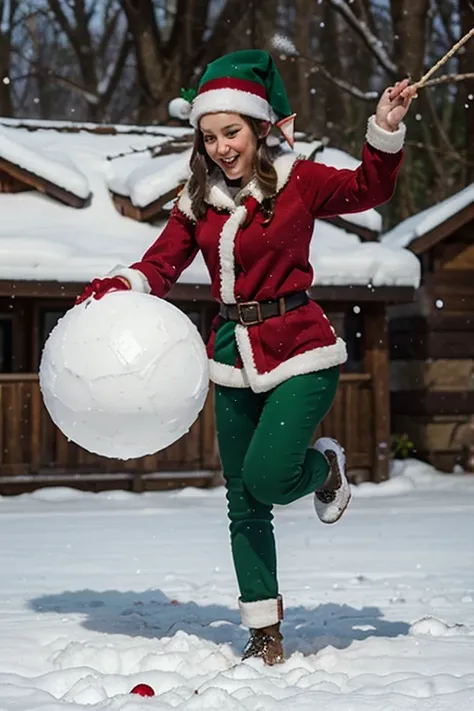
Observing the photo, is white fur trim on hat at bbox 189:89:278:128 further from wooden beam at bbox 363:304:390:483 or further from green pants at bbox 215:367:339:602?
wooden beam at bbox 363:304:390:483

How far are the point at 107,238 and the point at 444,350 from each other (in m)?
5.02

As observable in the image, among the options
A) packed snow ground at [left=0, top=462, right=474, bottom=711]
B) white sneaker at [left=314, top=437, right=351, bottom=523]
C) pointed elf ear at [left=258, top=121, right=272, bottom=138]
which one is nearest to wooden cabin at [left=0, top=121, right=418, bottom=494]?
packed snow ground at [left=0, top=462, right=474, bottom=711]

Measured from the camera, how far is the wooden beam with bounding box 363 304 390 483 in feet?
45.8

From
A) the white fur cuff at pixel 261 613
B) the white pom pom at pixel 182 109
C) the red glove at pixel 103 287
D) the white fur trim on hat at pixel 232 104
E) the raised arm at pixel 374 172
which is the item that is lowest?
the white fur cuff at pixel 261 613

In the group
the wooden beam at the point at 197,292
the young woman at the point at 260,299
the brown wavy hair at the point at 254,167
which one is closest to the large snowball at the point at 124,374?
the young woman at the point at 260,299

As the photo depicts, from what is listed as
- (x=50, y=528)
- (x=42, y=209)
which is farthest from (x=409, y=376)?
(x=50, y=528)

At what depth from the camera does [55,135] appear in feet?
55.8

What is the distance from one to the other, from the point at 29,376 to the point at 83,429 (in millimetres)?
9149

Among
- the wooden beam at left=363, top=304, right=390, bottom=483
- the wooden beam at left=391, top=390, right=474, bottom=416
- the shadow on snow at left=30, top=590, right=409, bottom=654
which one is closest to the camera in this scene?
the shadow on snow at left=30, top=590, right=409, bottom=654

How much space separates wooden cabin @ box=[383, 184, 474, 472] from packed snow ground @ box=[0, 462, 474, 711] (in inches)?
213

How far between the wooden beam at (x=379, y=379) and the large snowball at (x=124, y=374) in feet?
33.0

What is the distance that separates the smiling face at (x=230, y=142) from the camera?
13.5ft

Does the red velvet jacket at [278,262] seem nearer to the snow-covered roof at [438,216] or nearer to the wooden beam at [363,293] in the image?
the wooden beam at [363,293]

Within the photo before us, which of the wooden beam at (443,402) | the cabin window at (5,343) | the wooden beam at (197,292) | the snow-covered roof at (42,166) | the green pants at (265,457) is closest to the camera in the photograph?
the green pants at (265,457)
